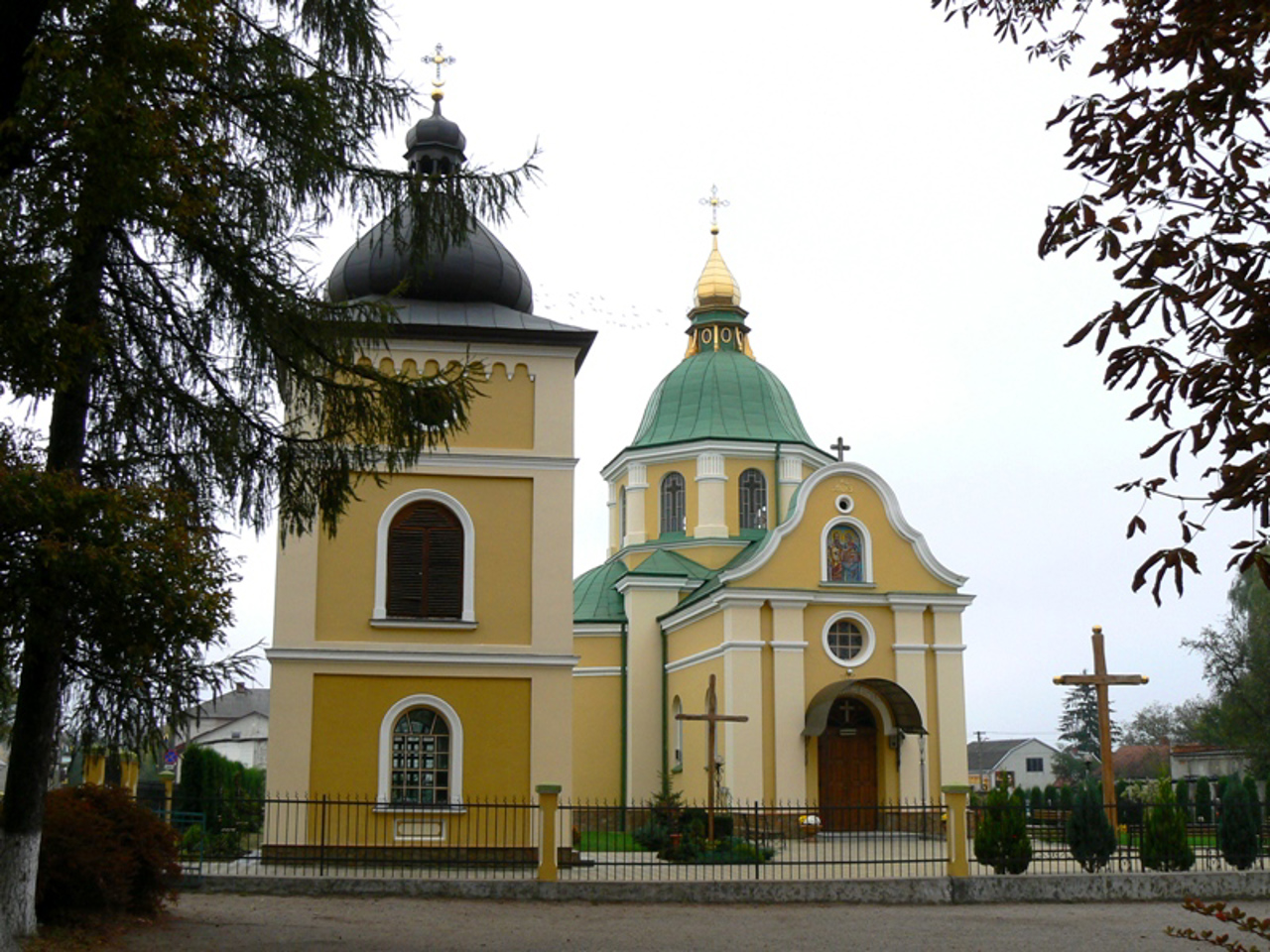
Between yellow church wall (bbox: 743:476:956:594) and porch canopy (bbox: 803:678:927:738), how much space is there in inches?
80.5

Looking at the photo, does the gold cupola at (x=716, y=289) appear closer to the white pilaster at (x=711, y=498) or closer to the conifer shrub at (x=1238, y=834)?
the white pilaster at (x=711, y=498)

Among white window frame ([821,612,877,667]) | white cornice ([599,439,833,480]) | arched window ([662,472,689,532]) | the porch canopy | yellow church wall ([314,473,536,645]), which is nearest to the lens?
yellow church wall ([314,473,536,645])

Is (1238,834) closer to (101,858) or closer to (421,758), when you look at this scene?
(421,758)

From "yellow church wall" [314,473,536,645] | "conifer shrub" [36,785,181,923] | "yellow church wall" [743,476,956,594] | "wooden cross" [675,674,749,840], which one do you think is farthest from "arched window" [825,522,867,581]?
"conifer shrub" [36,785,181,923]

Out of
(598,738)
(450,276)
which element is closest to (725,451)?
(598,738)

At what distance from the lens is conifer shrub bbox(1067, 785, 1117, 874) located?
54.4 ft

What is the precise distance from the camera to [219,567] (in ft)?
28.8

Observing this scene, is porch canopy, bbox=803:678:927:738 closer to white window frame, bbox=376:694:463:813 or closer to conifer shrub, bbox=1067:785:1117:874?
conifer shrub, bbox=1067:785:1117:874

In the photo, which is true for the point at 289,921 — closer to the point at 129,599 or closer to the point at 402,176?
the point at 129,599

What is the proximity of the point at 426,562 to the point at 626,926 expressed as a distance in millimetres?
7023

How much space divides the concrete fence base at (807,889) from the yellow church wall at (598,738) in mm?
14741

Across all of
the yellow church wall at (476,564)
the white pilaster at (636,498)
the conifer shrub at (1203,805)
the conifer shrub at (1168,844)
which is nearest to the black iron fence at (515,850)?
the conifer shrub at (1168,844)

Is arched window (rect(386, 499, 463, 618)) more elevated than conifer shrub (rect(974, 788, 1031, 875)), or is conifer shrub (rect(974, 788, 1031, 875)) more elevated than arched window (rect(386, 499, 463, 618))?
arched window (rect(386, 499, 463, 618))

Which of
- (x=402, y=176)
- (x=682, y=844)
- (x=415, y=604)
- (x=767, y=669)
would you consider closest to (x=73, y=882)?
(x=402, y=176)
